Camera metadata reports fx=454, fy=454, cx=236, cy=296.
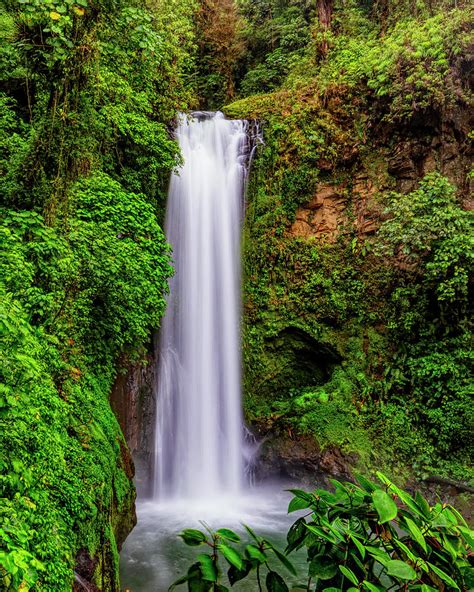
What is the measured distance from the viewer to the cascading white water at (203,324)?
9.20m

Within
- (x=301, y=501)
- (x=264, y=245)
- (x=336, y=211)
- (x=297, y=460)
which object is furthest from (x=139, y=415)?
(x=301, y=501)

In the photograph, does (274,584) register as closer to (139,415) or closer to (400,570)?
(400,570)

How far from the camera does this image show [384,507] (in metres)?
1.17

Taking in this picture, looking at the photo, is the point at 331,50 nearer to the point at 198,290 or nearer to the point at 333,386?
the point at 198,290

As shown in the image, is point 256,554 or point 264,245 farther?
point 264,245

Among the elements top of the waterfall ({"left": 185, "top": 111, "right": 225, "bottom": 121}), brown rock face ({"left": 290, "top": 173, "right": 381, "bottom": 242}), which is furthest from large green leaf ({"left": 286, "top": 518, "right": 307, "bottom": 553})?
top of the waterfall ({"left": 185, "top": 111, "right": 225, "bottom": 121})

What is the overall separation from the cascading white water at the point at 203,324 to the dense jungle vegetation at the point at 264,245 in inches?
20.3

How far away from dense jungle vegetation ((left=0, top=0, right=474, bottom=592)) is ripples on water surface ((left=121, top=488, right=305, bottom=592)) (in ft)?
2.61

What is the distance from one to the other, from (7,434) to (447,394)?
805 centimetres

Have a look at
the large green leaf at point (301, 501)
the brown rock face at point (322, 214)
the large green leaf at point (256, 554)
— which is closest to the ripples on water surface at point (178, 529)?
the large green leaf at point (301, 501)

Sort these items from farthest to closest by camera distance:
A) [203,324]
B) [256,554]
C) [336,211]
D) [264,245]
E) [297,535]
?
1. [264,245]
2. [336,211]
3. [203,324]
4. [297,535]
5. [256,554]

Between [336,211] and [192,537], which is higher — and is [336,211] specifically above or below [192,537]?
above

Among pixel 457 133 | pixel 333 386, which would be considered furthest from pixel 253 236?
pixel 457 133

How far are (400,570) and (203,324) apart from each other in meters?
9.21
